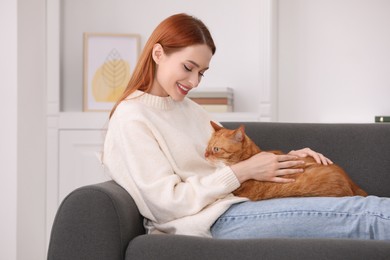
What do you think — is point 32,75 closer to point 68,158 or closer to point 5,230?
point 68,158

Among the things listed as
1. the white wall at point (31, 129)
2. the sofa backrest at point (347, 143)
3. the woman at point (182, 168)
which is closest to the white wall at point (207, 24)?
the white wall at point (31, 129)

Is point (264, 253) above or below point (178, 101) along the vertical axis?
below

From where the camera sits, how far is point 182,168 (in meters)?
1.90

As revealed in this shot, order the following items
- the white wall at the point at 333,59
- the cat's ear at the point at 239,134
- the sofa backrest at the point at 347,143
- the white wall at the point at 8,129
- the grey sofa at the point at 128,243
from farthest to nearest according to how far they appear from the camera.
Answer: the white wall at the point at 333,59 → the white wall at the point at 8,129 → the sofa backrest at the point at 347,143 → the cat's ear at the point at 239,134 → the grey sofa at the point at 128,243

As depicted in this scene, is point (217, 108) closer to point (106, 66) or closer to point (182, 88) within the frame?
point (106, 66)

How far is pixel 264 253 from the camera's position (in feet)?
4.84

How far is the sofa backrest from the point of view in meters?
2.17

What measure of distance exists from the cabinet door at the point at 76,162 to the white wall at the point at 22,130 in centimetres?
11

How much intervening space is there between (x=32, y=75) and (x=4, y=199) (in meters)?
0.70

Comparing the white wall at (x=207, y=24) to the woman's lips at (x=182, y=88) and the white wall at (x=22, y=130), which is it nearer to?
the white wall at (x=22, y=130)

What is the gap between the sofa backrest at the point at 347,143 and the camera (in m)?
2.17

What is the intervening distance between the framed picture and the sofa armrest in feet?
7.03

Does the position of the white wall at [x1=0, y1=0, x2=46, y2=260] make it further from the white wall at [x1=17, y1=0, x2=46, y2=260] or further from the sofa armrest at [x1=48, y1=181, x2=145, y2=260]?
the sofa armrest at [x1=48, y1=181, x2=145, y2=260]

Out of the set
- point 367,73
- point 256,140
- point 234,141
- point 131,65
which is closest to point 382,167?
point 256,140
